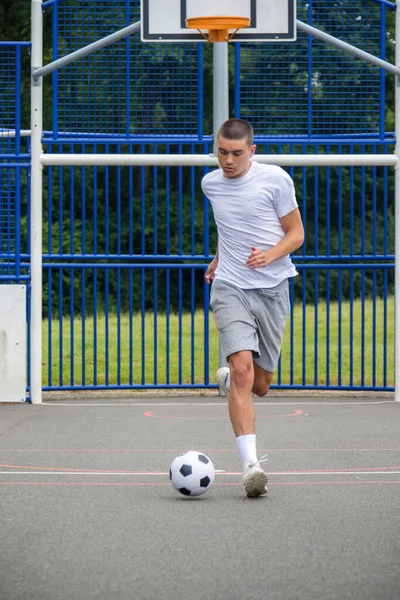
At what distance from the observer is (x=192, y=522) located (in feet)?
21.2

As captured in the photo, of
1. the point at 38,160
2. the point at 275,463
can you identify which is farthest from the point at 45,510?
the point at 38,160

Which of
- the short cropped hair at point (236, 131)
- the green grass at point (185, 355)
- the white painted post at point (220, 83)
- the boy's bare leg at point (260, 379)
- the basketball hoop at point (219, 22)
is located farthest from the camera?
the green grass at point (185, 355)

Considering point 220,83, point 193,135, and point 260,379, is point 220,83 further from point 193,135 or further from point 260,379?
point 260,379

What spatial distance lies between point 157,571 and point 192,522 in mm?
1136

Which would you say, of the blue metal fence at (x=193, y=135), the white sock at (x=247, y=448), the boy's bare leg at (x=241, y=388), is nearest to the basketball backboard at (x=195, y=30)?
the blue metal fence at (x=193, y=135)

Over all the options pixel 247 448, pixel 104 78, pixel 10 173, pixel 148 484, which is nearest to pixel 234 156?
pixel 247 448

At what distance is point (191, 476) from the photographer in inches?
281

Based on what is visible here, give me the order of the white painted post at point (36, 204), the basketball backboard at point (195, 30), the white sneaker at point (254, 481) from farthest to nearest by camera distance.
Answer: the white painted post at point (36, 204) < the basketball backboard at point (195, 30) < the white sneaker at point (254, 481)

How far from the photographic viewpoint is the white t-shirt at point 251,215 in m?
7.55

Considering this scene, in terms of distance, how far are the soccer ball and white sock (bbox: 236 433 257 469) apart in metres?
0.20

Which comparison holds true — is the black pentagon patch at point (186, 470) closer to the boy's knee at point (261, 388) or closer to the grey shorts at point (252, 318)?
the grey shorts at point (252, 318)

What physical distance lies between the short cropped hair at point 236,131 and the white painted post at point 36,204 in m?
4.74

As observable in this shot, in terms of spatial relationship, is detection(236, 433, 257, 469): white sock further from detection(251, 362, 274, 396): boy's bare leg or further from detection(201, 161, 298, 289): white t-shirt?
detection(201, 161, 298, 289): white t-shirt

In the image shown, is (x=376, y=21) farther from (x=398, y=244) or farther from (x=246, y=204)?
(x=246, y=204)
